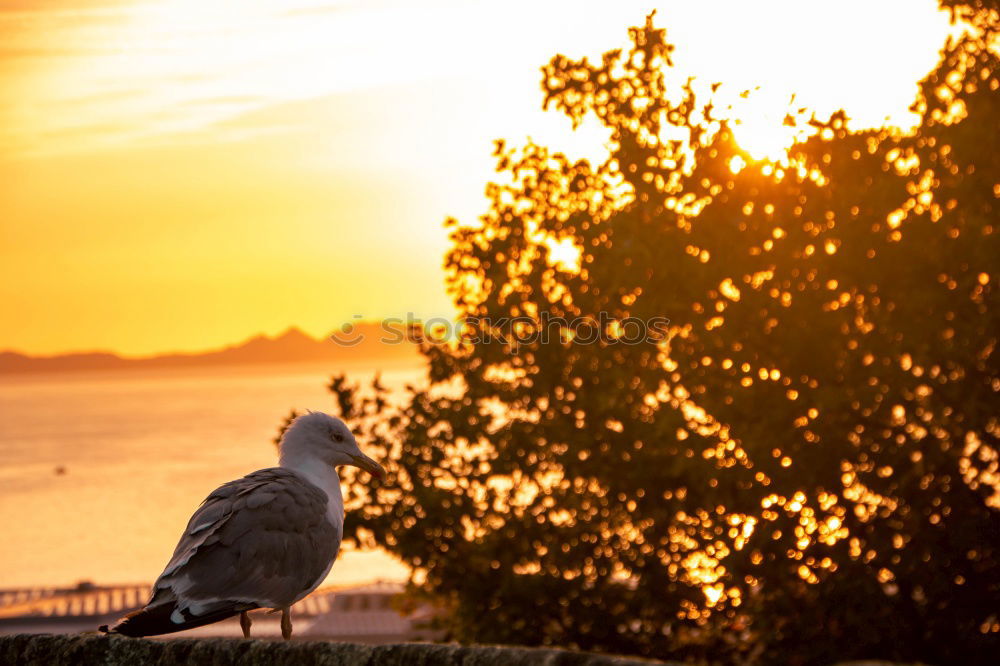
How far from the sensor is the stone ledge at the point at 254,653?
19.5ft

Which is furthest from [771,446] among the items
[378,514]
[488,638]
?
[378,514]

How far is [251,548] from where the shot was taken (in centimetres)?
966

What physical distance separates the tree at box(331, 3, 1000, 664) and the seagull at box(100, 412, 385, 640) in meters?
5.19

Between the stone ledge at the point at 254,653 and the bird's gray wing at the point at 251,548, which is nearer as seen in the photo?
the stone ledge at the point at 254,653

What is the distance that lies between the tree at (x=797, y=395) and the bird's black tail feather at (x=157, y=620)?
22.1 ft

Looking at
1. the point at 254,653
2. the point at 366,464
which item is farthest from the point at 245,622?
the point at 254,653

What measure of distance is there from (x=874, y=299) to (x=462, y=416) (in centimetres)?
646

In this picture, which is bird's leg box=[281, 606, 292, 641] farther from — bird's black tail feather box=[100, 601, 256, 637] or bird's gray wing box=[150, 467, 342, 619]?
bird's black tail feather box=[100, 601, 256, 637]

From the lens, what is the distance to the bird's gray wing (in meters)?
9.15

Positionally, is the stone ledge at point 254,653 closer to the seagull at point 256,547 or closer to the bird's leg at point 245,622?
the seagull at point 256,547

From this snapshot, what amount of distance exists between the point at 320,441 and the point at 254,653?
4.59 meters

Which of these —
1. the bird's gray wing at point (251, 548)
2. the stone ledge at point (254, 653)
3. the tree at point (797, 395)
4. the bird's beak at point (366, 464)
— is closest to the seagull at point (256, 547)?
the bird's gray wing at point (251, 548)

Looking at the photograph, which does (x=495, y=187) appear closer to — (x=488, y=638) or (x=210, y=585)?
(x=488, y=638)

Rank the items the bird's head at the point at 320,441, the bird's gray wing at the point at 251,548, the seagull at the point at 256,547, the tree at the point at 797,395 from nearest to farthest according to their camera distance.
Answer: the seagull at the point at 256,547
the bird's gray wing at the point at 251,548
the bird's head at the point at 320,441
the tree at the point at 797,395
